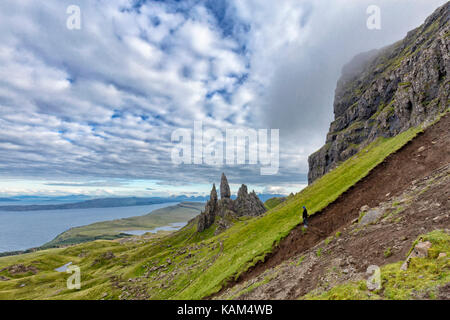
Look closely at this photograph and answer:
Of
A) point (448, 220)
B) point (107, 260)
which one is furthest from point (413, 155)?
point (107, 260)

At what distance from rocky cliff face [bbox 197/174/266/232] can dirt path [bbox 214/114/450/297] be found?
10738cm

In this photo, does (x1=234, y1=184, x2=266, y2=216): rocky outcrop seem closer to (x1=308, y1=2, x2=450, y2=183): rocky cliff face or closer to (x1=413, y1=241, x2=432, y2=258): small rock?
(x1=308, y1=2, x2=450, y2=183): rocky cliff face

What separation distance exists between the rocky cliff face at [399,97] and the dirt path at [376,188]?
62.0 ft

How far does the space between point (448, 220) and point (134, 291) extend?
70480 millimetres

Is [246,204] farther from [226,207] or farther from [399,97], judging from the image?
[399,97]

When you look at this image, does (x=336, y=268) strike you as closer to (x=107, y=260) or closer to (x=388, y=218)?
(x=388, y=218)

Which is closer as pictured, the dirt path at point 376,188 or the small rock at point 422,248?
the small rock at point 422,248

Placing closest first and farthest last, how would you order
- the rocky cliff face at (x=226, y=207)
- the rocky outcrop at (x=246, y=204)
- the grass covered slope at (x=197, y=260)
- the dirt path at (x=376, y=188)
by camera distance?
the dirt path at (x=376, y=188), the grass covered slope at (x=197, y=260), the rocky cliff face at (x=226, y=207), the rocky outcrop at (x=246, y=204)

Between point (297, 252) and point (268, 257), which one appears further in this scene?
point (268, 257)

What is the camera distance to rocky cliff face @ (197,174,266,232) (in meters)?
151

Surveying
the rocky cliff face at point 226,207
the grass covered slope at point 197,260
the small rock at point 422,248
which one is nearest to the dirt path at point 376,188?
the grass covered slope at point 197,260

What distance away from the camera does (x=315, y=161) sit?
153 metres

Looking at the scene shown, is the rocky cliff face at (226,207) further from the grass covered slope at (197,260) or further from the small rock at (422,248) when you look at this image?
the small rock at (422,248)

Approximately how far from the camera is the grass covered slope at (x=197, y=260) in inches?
1240
